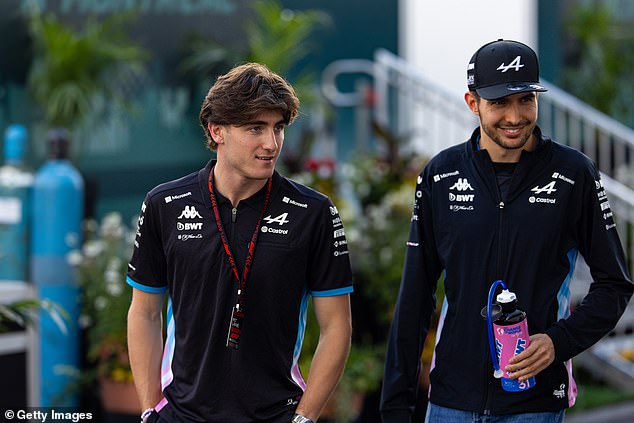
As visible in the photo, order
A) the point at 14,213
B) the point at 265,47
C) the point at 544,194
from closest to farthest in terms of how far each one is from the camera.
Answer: the point at 544,194 → the point at 14,213 → the point at 265,47

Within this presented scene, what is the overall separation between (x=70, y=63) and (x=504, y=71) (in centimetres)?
453

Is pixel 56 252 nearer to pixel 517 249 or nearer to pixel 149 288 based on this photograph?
pixel 149 288

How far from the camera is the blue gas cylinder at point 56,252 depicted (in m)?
6.80

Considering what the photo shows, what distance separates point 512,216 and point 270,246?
2.55 feet

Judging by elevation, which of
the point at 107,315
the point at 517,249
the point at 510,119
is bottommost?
the point at 107,315

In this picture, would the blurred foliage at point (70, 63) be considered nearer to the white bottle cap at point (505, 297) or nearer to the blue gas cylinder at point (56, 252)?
the blue gas cylinder at point (56, 252)

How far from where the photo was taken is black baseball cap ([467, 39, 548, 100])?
3.79 meters

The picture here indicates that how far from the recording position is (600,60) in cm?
1213

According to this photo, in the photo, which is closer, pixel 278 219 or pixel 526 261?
pixel 278 219

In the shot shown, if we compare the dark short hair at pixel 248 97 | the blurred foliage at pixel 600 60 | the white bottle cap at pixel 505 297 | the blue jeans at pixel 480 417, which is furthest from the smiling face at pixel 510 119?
the blurred foliage at pixel 600 60

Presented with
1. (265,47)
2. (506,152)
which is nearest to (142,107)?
(265,47)

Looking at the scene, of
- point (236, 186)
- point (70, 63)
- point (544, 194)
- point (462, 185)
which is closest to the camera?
point (236, 186)

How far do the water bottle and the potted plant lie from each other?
3.52m

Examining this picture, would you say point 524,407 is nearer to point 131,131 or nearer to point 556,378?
point 556,378
